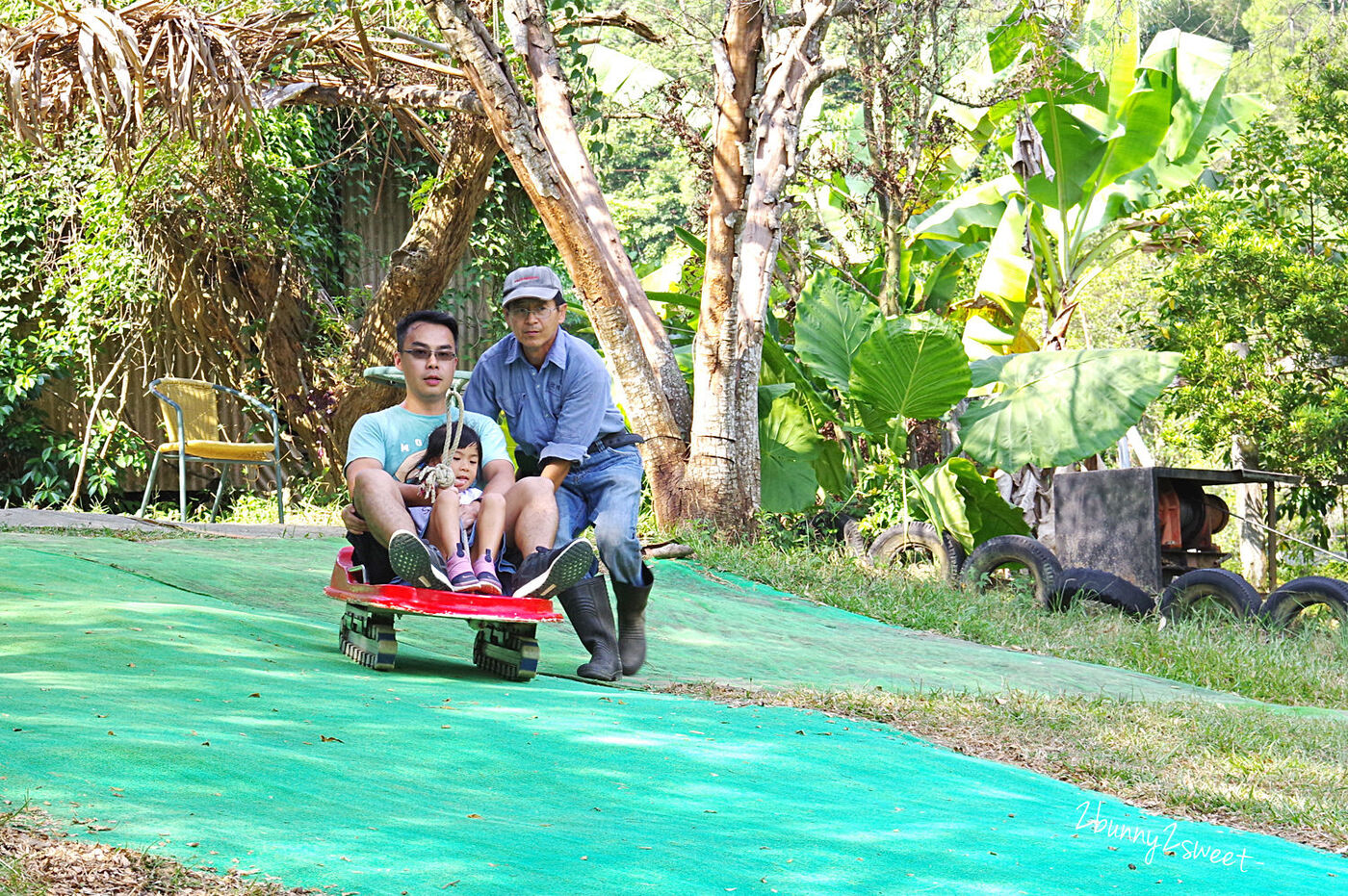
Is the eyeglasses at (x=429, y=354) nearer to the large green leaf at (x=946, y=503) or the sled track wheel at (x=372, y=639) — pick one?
the sled track wheel at (x=372, y=639)

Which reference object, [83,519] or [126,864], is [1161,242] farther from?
[126,864]

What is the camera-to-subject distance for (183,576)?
19.5 ft

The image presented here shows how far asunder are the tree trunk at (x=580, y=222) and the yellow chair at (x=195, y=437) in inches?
103

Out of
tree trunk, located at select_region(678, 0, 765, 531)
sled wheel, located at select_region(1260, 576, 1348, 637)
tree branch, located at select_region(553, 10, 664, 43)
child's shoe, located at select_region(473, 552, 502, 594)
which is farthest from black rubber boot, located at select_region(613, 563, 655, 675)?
tree branch, located at select_region(553, 10, 664, 43)

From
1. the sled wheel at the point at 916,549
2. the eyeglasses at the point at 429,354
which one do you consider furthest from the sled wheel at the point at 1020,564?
the eyeglasses at the point at 429,354

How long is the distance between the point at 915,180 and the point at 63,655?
10002mm

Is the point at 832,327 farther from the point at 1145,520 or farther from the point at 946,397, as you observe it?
the point at 1145,520

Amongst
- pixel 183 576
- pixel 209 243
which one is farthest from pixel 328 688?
pixel 209 243

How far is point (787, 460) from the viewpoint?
10.4 m

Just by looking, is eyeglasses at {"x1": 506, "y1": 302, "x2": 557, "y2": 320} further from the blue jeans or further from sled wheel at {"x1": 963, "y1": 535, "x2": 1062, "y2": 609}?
sled wheel at {"x1": 963, "y1": 535, "x2": 1062, "y2": 609}

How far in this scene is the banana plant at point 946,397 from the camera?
9.77 m

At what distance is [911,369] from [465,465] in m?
5.96

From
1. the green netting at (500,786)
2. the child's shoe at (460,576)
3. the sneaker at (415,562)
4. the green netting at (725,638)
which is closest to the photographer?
the green netting at (500,786)

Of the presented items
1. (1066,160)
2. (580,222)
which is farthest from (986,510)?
(580,222)
